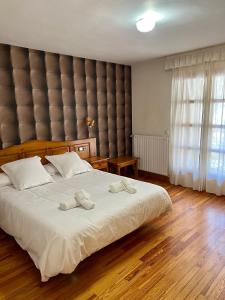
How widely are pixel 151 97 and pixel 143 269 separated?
10.7 ft

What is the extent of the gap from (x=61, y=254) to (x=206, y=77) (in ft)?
10.9

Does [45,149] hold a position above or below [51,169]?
above

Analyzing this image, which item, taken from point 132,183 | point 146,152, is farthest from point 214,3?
point 146,152

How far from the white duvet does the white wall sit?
77.6 inches

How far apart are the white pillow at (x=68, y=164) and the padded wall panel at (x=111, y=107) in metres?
1.25

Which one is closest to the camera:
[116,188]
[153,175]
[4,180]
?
[116,188]

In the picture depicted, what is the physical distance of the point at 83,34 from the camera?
2.69m

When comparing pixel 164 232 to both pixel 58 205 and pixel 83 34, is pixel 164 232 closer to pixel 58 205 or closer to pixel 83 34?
pixel 58 205

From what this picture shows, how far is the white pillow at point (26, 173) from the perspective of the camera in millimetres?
2787

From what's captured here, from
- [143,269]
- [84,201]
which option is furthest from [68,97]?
[143,269]

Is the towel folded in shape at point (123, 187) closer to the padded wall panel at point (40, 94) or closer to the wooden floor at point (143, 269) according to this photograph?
the wooden floor at point (143, 269)

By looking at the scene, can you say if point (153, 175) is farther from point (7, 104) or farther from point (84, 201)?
point (7, 104)

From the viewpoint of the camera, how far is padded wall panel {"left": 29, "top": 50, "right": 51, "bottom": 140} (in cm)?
330

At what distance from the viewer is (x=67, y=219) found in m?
1.97
